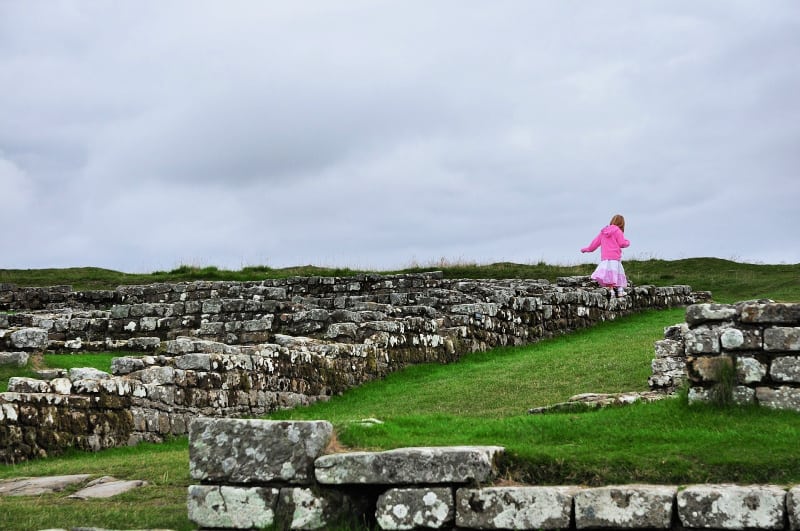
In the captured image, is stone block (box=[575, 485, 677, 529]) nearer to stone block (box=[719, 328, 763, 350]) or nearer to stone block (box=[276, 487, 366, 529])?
stone block (box=[276, 487, 366, 529])

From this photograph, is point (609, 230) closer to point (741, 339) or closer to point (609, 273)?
point (609, 273)

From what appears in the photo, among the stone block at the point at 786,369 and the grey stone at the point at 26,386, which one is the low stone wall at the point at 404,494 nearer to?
the stone block at the point at 786,369

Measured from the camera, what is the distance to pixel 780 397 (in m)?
10.2

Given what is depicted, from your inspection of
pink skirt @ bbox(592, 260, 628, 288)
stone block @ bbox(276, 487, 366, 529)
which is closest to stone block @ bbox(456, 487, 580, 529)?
stone block @ bbox(276, 487, 366, 529)

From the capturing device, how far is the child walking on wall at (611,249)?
84.2ft

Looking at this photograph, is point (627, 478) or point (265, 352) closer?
point (627, 478)

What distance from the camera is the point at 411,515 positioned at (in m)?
8.56

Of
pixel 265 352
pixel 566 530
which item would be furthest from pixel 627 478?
pixel 265 352

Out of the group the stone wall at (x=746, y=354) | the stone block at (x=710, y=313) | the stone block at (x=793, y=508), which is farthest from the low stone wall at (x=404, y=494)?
the stone block at (x=710, y=313)

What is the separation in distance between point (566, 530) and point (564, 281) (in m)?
28.8

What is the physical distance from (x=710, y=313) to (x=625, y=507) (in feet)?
11.8

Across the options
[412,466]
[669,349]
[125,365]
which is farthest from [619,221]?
[412,466]

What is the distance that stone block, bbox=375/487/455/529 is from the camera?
8.52 meters

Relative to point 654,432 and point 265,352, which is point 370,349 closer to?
point 265,352
